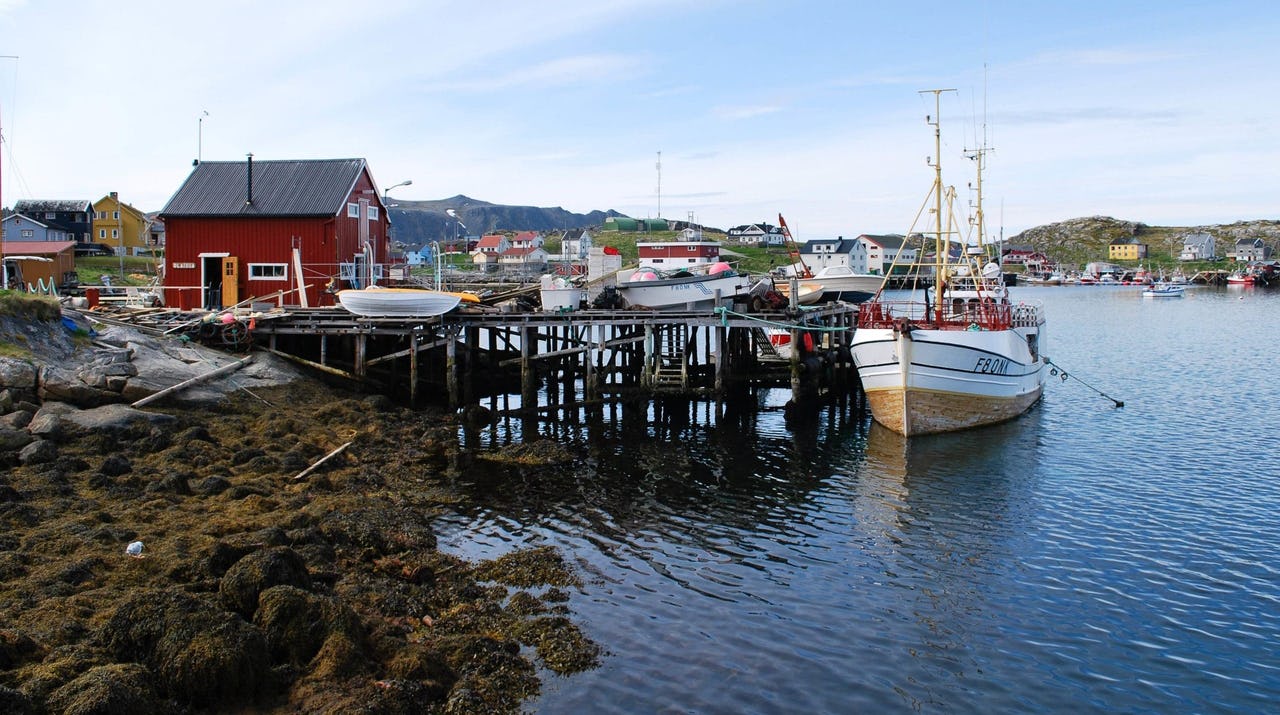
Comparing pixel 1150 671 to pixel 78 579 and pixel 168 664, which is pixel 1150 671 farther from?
pixel 78 579

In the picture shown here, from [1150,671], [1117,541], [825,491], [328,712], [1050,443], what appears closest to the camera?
[328,712]

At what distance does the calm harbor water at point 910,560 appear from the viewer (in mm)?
11391

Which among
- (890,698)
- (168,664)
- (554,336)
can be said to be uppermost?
(554,336)

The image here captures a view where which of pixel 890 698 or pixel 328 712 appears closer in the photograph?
pixel 328 712

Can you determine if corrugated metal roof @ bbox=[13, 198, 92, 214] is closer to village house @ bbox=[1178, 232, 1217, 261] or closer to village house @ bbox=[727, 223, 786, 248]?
village house @ bbox=[727, 223, 786, 248]

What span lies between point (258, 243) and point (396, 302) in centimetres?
880

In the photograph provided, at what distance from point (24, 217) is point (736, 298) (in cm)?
7337

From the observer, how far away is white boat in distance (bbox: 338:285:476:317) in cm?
2816

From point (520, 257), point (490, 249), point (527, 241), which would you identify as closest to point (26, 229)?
point (520, 257)

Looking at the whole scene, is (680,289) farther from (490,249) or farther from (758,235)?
(758,235)

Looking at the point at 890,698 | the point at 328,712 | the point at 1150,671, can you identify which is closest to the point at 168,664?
the point at 328,712

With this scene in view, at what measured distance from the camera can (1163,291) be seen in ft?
397

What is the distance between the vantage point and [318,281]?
33.7 m

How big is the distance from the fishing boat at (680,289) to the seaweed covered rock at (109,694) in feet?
80.8
